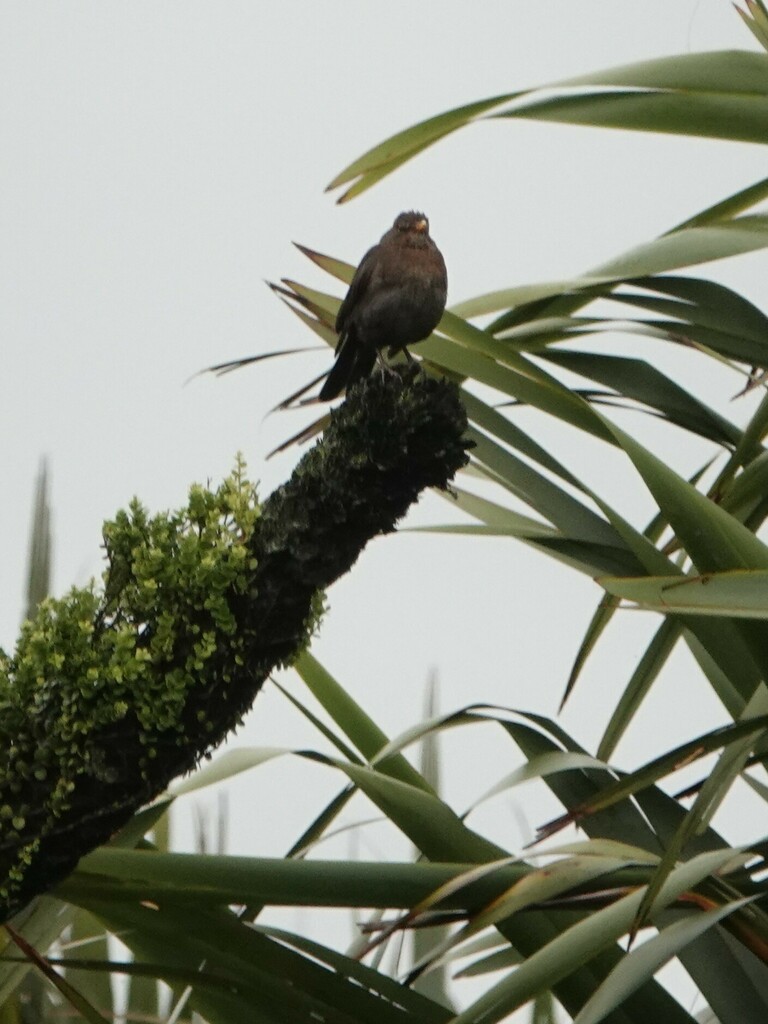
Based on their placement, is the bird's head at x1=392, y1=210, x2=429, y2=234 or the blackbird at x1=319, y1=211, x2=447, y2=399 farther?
the bird's head at x1=392, y1=210, x2=429, y2=234

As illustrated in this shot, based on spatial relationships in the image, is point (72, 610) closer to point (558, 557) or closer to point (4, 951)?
point (4, 951)

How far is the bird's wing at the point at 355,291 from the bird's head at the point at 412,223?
165mm

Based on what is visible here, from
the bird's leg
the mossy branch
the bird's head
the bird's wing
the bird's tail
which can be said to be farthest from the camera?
the bird's head

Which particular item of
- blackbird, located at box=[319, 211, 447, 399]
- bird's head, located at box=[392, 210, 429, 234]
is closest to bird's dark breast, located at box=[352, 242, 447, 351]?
blackbird, located at box=[319, 211, 447, 399]

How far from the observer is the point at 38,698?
1.80 metres

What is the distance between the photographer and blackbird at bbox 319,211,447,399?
8.52ft

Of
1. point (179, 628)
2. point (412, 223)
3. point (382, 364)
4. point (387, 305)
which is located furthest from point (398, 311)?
point (179, 628)

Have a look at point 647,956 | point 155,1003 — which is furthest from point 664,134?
point 155,1003

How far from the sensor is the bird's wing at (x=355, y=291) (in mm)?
2576

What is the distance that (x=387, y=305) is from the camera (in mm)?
2605

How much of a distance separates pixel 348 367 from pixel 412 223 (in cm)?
37

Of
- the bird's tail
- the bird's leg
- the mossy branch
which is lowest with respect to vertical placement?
the mossy branch

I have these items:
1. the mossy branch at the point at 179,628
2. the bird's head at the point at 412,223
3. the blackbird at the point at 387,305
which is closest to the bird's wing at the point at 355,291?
the blackbird at the point at 387,305

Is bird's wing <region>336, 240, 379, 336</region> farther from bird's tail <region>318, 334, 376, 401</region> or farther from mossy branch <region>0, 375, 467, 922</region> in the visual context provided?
mossy branch <region>0, 375, 467, 922</region>
